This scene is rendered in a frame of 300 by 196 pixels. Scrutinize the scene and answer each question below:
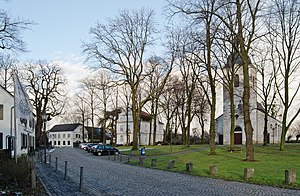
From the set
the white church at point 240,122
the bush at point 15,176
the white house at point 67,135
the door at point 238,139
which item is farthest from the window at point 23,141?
the white house at point 67,135

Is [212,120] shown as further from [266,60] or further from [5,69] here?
[5,69]

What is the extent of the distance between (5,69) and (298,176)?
4397 centimetres

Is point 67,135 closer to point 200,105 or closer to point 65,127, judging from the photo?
point 65,127

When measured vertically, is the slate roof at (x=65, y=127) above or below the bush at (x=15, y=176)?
below

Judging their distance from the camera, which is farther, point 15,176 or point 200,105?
point 200,105

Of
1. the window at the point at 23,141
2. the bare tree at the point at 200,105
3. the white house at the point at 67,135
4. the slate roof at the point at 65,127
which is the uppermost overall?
the bare tree at the point at 200,105

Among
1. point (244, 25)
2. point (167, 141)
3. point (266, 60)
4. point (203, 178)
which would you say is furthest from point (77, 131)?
point (203, 178)

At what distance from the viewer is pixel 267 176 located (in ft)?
63.4

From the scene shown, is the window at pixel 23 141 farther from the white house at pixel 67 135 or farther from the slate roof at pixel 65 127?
the slate roof at pixel 65 127

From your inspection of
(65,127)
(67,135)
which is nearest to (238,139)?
(67,135)

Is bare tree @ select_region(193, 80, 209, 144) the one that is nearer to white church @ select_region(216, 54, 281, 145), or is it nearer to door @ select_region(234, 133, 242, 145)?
white church @ select_region(216, 54, 281, 145)

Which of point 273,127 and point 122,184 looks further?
point 273,127

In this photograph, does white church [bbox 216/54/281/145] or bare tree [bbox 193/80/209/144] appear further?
white church [bbox 216/54/281/145]

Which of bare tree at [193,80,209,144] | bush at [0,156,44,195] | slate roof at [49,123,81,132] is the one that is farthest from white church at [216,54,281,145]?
slate roof at [49,123,81,132]
